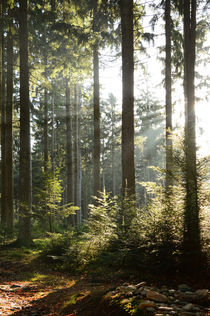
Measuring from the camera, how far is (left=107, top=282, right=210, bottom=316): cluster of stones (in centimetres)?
316

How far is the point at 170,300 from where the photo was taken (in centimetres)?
361

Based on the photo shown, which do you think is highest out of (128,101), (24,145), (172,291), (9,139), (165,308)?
(128,101)

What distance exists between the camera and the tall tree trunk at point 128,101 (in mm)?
8680

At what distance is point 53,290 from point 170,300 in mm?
3082

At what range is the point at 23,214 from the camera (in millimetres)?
10117

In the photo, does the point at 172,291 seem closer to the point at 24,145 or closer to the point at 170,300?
the point at 170,300

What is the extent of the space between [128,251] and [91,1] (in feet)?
40.8

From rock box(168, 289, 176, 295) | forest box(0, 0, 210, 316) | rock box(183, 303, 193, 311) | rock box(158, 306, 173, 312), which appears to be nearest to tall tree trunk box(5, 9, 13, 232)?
forest box(0, 0, 210, 316)

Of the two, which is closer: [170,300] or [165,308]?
[165,308]

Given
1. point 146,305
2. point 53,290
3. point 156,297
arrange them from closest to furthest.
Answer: point 146,305
point 156,297
point 53,290

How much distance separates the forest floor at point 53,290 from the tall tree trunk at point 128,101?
12.0 feet

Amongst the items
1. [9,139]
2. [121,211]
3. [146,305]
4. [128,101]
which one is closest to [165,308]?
[146,305]

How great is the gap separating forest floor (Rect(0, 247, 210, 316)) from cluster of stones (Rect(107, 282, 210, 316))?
2.1 inches

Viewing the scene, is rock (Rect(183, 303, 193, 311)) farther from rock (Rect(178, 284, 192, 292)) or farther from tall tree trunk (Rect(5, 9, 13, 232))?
tall tree trunk (Rect(5, 9, 13, 232))
